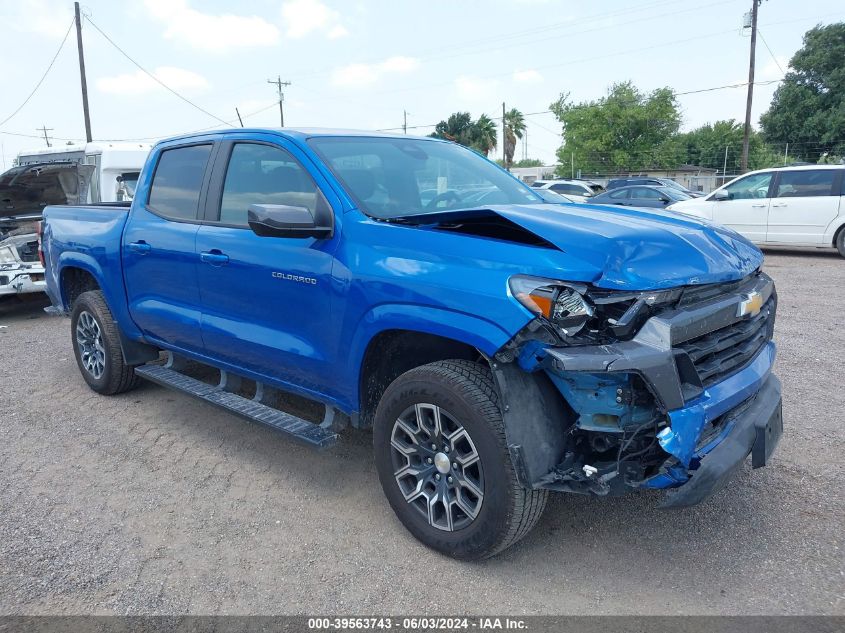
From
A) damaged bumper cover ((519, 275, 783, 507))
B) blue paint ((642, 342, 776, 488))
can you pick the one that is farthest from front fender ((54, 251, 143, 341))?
blue paint ((642, 342, 776, 488))

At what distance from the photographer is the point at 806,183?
40.5 ft

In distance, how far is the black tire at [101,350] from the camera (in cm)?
512

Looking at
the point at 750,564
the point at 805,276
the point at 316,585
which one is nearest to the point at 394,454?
the point at 316,585

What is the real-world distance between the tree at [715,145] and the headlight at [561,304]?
201 feet

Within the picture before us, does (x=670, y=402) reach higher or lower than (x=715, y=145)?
lower

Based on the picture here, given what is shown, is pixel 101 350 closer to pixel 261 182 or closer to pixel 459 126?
pixel 261 182

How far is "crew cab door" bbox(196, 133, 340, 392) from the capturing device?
338 centimetres

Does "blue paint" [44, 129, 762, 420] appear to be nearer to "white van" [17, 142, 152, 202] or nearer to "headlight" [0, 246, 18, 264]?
"headlight" [0, 246, 18, 264]

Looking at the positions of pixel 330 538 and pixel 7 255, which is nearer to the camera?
pixel 330 538

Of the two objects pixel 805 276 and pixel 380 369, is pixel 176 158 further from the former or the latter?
pixel 805 276

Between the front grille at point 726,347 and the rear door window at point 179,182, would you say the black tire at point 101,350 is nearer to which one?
the rear door window at point 179,182

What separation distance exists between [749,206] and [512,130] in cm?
5021

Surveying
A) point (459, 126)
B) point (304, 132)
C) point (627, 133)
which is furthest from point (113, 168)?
point (627, 133)

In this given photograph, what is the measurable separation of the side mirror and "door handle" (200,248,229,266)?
71cm
